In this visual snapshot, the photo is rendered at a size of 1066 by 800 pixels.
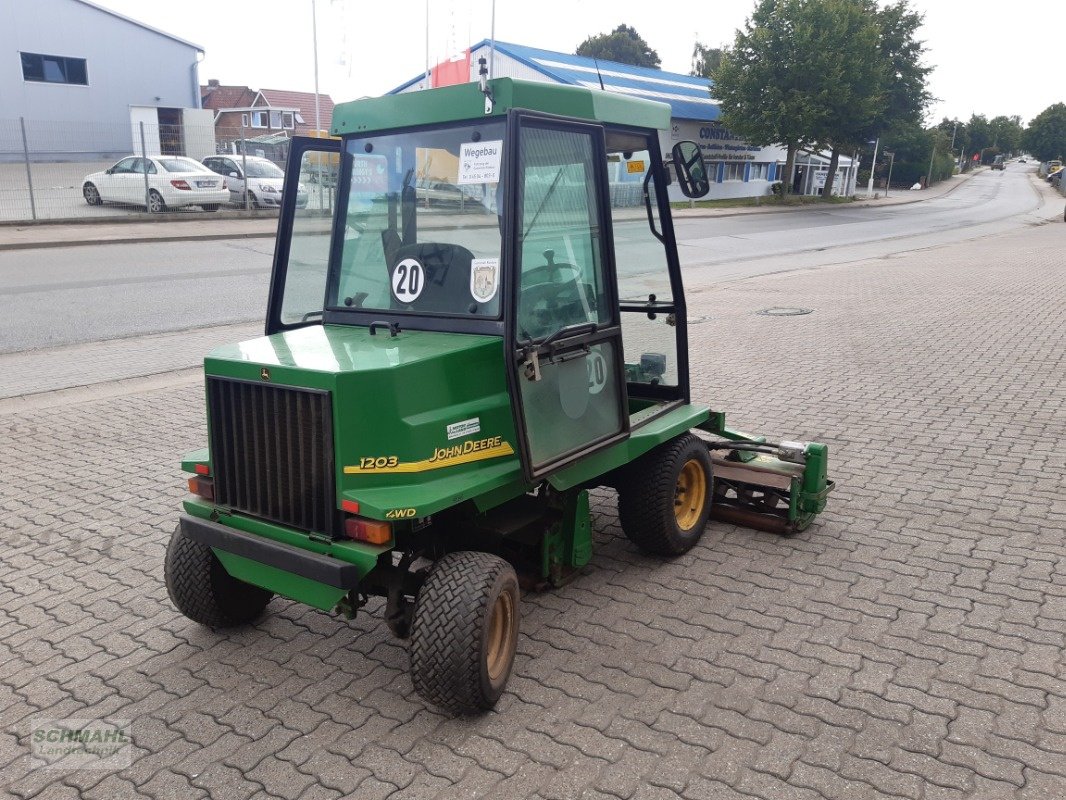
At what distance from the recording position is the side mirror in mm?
4332

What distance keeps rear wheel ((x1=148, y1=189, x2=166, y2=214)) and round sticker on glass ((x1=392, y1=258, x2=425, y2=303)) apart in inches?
833

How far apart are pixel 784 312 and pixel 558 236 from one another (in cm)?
935

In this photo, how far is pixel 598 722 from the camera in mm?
3207

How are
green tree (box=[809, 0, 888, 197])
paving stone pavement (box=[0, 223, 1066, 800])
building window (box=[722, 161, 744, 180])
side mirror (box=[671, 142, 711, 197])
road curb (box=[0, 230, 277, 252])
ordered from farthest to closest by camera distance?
building window (box=[722, 161, 744, 180]), green tree (box=[809, 0, 888, 197]), road curb (box=[0, 230, 277, 252]), side mirror (box=[671, 142, 711, 197]), paving stone pavement (box=[0, 223, 1066, 800])

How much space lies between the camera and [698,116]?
44438 millimetres

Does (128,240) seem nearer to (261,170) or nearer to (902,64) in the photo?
(261,170)

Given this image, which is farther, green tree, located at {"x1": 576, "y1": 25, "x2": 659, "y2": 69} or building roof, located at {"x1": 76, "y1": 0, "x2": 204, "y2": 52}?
green tree, located at {"x1": 576, "y1": 25, "x2": 659, "y2": 69}

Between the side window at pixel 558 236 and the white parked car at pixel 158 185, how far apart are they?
842 inches

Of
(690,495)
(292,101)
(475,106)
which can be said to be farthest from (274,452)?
(292,101)

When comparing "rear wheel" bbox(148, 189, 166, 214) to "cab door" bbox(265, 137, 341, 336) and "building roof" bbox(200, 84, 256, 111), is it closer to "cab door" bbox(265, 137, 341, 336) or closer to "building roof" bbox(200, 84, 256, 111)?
"cab door" bbox(265, 137, 341, 336)

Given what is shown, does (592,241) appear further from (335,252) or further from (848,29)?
(848,29)

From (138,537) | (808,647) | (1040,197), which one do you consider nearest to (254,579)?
(138,537)

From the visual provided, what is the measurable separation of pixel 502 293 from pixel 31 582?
2.84 meters

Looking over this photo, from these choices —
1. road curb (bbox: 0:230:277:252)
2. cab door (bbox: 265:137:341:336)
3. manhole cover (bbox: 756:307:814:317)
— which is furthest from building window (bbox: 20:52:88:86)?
cab door (bbox: 265:137:341:336)
